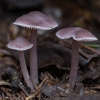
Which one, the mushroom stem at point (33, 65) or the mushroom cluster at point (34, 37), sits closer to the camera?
the mushroom cluster at point (34, 37)

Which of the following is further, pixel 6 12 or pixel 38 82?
pixel 6 12

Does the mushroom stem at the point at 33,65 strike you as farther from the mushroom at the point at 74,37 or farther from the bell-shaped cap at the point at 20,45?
the mushroom at the point at 74,37

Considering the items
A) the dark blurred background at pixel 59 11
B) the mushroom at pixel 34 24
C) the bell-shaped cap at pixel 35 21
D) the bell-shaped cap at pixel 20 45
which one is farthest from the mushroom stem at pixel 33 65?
the dark blurred background at pixel 59 11

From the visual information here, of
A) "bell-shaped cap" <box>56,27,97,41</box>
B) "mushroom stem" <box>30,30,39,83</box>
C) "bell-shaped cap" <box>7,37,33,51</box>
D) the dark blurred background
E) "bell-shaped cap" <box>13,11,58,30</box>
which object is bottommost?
the dark blurred background

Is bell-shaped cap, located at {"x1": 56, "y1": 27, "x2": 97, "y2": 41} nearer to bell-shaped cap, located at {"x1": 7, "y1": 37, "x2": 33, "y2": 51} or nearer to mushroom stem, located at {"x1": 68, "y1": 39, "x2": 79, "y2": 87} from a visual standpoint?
mushroom stem, located at {"x1": 68, "y1": 39, "x2": 79, "y2": 87}

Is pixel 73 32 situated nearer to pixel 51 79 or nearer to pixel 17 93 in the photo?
pixel 51 79

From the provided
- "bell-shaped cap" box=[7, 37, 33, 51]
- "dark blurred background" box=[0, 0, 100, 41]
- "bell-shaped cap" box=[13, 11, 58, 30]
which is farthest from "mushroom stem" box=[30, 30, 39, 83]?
"dark blurred background" box=[0, 0, 100, 41]

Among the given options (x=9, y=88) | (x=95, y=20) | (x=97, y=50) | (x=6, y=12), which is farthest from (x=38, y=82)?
(x=6, y=12)

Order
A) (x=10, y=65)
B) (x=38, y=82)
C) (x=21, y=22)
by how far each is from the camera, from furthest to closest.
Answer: (x=10, y=65) → (x=38, y=82) → (x=21, y=22)
